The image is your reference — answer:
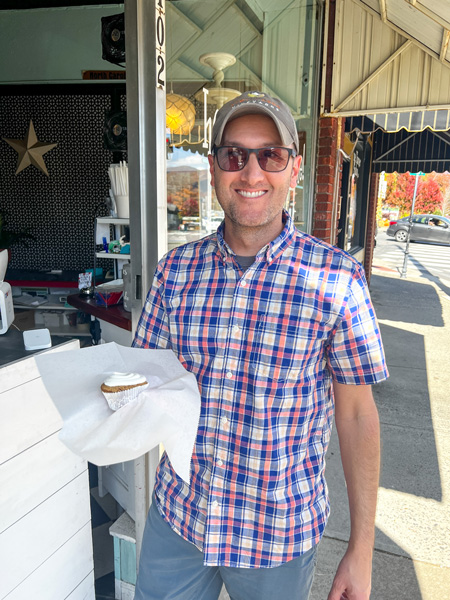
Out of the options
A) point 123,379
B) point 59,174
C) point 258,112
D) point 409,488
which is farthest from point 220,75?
point 59,174

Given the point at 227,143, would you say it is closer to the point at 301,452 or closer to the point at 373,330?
the point at 373,330

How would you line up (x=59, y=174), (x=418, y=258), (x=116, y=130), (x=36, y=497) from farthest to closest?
(x=418, y=258), (x=59, y=174), (x=116, y=130), (x=36, y=497)

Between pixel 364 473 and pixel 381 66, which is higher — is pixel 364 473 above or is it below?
below

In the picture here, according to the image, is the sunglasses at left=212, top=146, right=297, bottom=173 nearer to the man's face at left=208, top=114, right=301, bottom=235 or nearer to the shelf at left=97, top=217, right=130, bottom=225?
the man's face at left=208, top=114, right=301, bottom=235

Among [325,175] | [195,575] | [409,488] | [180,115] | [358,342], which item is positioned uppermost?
[180,115]

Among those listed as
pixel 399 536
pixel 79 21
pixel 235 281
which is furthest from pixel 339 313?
pixel 79 21

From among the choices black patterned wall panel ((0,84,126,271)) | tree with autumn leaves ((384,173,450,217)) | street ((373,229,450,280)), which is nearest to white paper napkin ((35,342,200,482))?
black patterned wall panel ((0,84,126,271))

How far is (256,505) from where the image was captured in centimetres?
123

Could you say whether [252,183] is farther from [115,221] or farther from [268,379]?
[115,221]

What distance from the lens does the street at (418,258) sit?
14.2 metres

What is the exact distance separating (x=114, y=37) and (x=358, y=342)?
6.81 feet

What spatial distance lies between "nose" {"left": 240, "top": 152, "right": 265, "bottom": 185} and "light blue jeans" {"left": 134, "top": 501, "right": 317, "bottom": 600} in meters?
1.03

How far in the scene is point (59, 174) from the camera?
634 cm

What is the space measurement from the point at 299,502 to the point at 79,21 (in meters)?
6.36
